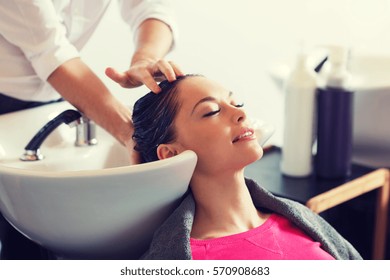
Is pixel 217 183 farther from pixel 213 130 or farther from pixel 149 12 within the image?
pixel 149 12

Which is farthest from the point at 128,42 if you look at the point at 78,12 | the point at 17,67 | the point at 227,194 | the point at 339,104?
the point at 227,194

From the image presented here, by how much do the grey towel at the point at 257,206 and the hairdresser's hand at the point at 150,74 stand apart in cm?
20

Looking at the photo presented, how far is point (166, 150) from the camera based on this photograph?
3.50 feet

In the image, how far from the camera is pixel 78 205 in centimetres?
91

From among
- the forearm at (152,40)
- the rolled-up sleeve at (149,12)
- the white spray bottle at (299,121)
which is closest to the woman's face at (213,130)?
the forearm at (152,40)

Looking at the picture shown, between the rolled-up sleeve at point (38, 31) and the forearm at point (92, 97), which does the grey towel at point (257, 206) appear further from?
the rolled-up sleeve at point (38, 31)

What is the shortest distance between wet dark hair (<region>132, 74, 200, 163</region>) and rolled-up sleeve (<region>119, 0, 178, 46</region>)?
0.34 metres

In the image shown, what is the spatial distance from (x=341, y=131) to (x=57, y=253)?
0.80 m

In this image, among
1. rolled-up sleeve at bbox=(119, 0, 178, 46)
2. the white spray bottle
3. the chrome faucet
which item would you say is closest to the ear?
the chrome faucet

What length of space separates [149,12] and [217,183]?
51 cm

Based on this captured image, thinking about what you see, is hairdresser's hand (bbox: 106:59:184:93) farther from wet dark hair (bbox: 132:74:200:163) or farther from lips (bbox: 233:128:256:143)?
lips (bbox: 233:128:256:143)

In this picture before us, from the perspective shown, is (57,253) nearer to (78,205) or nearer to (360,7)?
(78,205)

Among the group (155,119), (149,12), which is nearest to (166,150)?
(155,119)

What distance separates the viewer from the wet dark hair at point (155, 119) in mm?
1065
